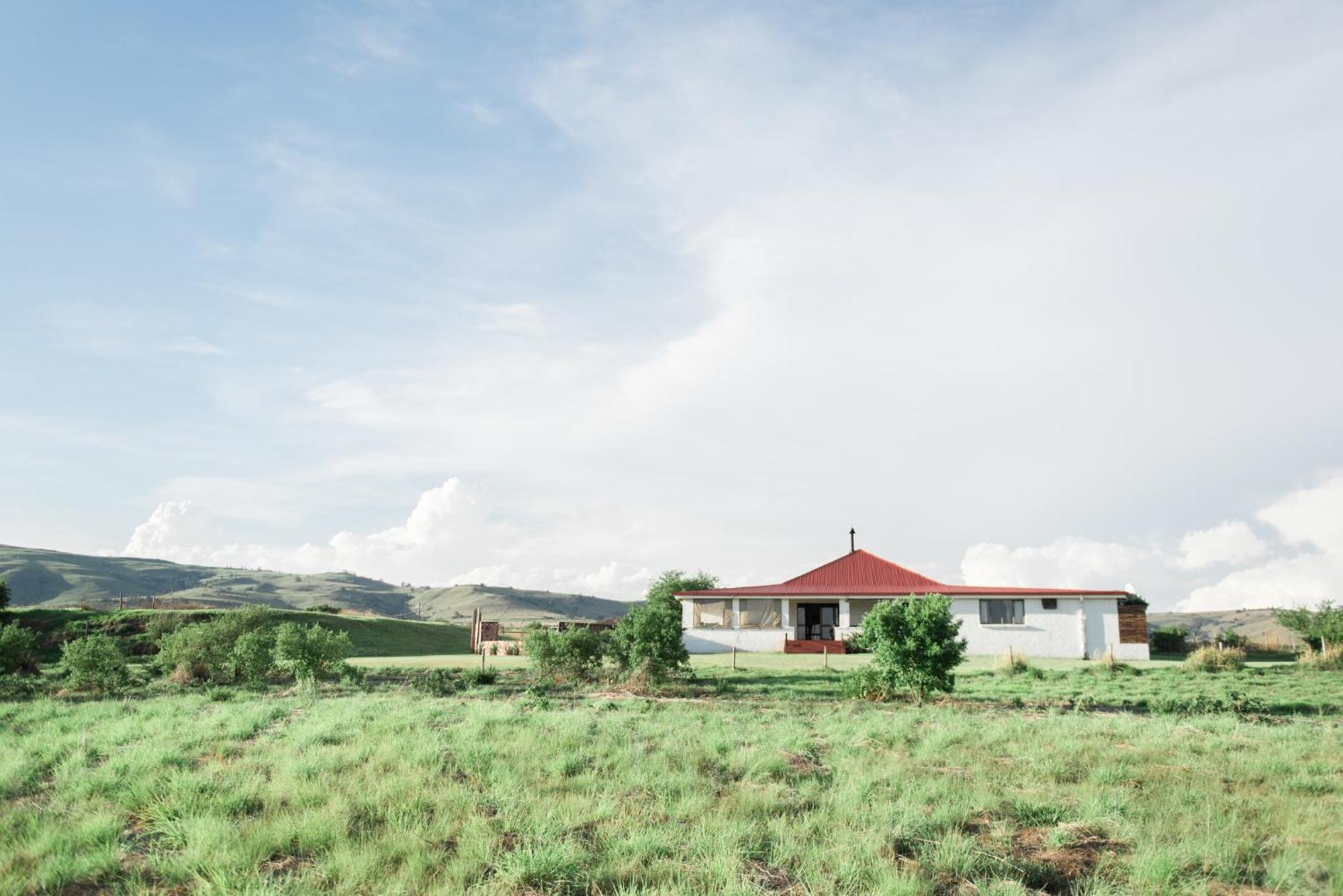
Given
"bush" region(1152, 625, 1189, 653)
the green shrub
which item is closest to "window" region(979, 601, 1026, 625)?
"bush" region(1152, 625, 1189, 653)

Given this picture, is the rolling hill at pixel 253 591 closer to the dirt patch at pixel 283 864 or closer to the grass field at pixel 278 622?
the grass field at pixel 278 622

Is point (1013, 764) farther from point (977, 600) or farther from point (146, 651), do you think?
point (146, 651)

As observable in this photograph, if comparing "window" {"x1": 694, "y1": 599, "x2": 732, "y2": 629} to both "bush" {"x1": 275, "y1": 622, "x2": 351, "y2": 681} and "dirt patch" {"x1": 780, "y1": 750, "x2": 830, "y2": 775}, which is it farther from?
"dirt patch" {"x1": 780, "y1": 750, "x2": 830, "y2": 775}

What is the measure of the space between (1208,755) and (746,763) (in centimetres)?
633

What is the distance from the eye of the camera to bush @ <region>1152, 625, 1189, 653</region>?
41312mm

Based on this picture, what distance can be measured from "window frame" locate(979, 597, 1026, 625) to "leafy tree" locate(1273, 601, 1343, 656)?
10.4 metres

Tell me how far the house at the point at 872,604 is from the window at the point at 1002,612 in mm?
30

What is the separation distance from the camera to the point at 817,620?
1677 inches

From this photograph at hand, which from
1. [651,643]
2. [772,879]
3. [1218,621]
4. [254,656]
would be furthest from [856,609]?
[1218,621]

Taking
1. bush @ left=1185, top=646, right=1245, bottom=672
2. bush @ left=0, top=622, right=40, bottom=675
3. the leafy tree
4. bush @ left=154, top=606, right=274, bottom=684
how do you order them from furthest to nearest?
1. the leafy tree
2. bush @ left=1185, top=646, right=1245, bottom=672
3. bush @ left=154, top=606, right=274, bottom=684
4. bush @ left=0, top=622, right=40, bottom=675

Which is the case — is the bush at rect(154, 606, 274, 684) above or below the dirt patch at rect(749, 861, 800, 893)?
below

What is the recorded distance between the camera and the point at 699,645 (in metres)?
38.6

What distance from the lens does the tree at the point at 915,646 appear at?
676 inches

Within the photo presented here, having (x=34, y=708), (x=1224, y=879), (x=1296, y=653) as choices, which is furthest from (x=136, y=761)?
(x=1296, y=653)
